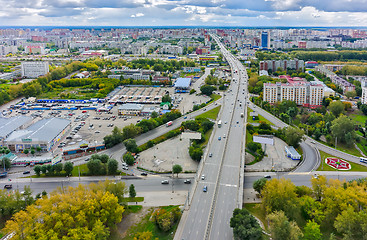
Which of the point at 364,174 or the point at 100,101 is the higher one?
the point at 100,101

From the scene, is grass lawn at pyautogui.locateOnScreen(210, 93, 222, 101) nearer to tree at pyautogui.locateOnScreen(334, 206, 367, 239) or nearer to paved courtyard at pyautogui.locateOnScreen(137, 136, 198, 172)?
paved courtyard at pyautogui.locateOnScreen(137, 136, 198, 172)

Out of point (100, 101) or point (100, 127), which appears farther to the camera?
point (100, 101)

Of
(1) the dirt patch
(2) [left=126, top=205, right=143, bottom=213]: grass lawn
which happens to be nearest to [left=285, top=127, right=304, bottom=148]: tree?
(1) the dirt patch

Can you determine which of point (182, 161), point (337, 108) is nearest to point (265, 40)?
point (337, 108)

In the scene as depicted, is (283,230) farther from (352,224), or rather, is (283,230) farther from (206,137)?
(206,137)

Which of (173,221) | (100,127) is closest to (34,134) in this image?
(100,127)

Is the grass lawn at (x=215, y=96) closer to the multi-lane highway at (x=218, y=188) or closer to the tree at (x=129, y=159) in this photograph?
the multi-lane highway at (x=218, y=188)

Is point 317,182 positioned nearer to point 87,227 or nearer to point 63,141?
point 87,227
